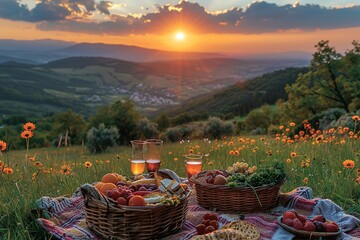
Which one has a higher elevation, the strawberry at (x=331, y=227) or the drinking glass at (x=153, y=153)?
the drinking glass at (x=153, y=153)

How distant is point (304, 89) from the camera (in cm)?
3403

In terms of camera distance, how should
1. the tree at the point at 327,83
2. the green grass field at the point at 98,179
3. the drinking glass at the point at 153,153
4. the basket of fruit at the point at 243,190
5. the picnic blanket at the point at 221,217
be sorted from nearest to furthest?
1. the picnic blanket at the point at 221,217
2. the basket of fruit at the point at 243,190
3. the green grass field at the point at 98,179
4. the drinking glass at the point at 153,153
5. the tree at the point at 327,83

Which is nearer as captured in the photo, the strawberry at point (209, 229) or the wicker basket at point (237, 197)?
the strawberry at point (209, 229)

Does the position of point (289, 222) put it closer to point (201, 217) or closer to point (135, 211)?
point (201, 217)

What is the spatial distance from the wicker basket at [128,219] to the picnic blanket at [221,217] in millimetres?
131

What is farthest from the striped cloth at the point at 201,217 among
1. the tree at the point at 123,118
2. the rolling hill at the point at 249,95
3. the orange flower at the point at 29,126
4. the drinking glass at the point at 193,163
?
the rolling hill at the point at 249,95

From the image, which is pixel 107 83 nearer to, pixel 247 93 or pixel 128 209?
pixel 247 93

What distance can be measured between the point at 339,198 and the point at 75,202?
2967 mm

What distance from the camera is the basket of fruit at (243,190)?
385cm

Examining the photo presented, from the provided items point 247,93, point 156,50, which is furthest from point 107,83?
point 247,93

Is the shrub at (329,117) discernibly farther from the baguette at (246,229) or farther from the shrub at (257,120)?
the shrub at (257,120)

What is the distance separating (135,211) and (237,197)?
44.7 inches

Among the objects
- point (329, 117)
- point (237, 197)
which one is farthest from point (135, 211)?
point (329, 117)

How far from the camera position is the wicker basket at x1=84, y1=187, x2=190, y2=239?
3188mm
